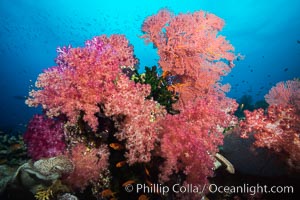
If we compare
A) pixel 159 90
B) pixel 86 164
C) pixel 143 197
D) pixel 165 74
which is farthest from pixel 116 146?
pixel 165 74

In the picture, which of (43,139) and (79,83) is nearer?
(79,83)

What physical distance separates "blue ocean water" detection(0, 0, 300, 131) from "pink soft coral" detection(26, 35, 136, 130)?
2839cm

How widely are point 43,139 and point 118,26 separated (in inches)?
3715

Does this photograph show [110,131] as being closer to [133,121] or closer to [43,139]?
[133,121]

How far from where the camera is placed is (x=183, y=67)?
564 centimetres

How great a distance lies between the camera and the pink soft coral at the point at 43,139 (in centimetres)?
391

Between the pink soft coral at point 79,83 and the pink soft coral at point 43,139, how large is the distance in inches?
18.6

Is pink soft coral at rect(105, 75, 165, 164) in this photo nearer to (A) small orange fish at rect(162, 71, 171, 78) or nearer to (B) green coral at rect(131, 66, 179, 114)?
(B) green coral at rect(131, 66, 179, 114)

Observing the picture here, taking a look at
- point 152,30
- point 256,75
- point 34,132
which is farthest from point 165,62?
point 256,75

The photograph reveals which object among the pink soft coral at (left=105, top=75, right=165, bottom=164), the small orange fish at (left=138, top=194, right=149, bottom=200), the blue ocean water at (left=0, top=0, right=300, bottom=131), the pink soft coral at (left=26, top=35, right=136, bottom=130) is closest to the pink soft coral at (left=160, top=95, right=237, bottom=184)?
the pink soft coral at (left=105, top=75, right=165, bottom=164)

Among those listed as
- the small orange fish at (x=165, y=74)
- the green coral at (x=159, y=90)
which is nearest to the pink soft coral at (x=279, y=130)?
the green coral at (x=159, y=90)

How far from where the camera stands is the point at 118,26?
91625mm

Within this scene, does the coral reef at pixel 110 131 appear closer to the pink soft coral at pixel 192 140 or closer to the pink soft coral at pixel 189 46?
the pink soft coral at pixel 192 140

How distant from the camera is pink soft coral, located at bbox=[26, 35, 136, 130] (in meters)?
3.52
